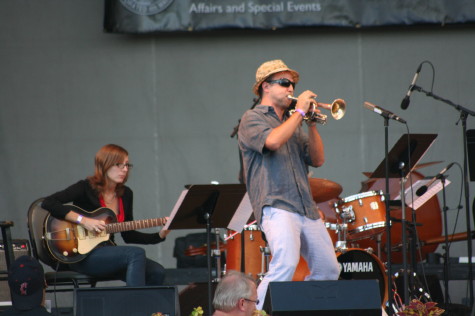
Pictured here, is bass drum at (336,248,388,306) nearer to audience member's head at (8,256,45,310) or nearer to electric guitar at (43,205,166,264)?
electric guitar at (43,205,166,264)

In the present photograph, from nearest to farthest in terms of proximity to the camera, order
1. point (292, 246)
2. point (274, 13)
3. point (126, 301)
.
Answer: point (126, 301) < point (292, 246) < point (274, 13)

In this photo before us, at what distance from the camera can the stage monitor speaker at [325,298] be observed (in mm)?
3682

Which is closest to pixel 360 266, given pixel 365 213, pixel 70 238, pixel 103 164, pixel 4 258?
pixel 365 213

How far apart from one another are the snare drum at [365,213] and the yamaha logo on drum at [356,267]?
247mm

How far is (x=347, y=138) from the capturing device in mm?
8328

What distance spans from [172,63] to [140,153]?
41.3 inches

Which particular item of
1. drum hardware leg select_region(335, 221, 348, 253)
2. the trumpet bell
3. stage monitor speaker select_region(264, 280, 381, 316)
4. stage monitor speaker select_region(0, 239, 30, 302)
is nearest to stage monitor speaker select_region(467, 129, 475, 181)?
the trumpet bell

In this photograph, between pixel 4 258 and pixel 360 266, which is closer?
pixel 4 258

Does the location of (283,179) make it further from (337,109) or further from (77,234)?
(77,234)

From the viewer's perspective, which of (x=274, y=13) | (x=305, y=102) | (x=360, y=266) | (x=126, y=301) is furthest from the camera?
(x=274, y=13)

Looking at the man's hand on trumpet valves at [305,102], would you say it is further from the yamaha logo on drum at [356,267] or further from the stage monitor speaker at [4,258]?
the stage monitor speaker at [4,258]

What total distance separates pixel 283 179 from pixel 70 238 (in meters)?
1.87

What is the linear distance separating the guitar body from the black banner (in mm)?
2846

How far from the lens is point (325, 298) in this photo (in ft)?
12.2
